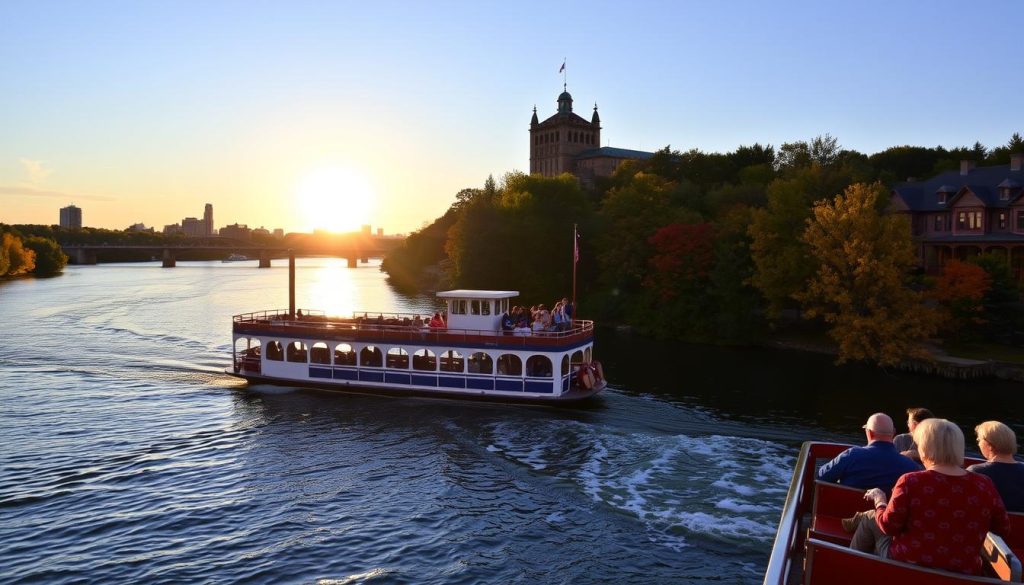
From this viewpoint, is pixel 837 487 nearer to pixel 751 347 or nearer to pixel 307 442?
pixel 307 442

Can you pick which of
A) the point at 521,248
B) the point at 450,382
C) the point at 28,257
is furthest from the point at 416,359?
the point at 28,257

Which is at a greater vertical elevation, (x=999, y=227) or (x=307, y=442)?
(x=999, y=227)

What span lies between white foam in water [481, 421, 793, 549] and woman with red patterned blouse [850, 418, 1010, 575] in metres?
14.4

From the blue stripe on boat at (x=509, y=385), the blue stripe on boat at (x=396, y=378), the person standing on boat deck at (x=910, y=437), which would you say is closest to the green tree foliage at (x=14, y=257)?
the blue stripe on boat at (x=396, y=378)

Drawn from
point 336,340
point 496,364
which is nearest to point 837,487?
point 496,364

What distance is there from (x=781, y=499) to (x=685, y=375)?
23.9m

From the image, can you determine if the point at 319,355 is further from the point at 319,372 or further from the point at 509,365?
the point at 509,365

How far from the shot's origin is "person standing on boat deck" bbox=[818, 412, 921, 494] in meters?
9.95

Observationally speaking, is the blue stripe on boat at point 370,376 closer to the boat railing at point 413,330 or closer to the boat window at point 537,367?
the boat railing at point 413,330

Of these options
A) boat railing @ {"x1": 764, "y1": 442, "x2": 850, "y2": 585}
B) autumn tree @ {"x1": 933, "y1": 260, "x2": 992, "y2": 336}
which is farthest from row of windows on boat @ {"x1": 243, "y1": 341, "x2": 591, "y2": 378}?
autumn tree @ {"x1": 933, "y1": 260, "x2": 992, "y2": 336}

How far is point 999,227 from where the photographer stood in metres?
65.6

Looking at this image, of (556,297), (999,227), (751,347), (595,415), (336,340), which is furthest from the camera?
(556,297)

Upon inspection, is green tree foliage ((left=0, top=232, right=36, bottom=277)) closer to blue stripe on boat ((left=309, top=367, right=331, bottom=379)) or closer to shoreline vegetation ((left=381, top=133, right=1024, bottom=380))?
shoreline vegetation ((left=381, top=133, right=1024, bottom=380))

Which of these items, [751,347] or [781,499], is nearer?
[781,499]
